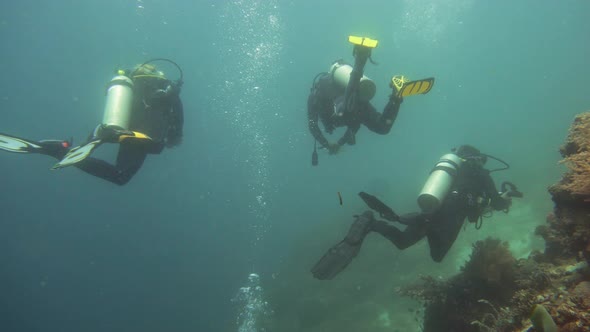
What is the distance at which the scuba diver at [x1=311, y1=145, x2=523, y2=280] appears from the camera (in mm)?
4957

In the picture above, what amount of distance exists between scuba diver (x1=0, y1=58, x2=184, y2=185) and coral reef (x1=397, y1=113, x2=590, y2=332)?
5313 mm

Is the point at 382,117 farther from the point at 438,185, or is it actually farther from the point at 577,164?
the point at 577,164

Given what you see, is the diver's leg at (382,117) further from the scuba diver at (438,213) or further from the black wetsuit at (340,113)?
the scuba diver at (438,213)

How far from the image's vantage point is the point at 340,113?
5.88m

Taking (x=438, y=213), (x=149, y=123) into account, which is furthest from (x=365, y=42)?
(x=149, y=123)

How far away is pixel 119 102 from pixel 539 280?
21.9 feet

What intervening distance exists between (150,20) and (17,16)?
76.2 feet

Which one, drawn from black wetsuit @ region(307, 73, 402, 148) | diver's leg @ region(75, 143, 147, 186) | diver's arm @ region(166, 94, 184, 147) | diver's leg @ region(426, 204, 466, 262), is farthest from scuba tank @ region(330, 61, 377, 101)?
diver's leg @ region(75, 143, 147, 186)

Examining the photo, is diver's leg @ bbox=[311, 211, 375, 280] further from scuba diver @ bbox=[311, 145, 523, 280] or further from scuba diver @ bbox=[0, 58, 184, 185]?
scuba diver @ bbox=[0, 58, 184, 185]

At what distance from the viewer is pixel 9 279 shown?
54.1m

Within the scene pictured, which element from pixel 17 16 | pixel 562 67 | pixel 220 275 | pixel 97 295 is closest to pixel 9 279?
pixel 97 295

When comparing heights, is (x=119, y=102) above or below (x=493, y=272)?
above

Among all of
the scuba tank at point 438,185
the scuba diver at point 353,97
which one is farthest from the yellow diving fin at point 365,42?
the scuba tank at point 438,185

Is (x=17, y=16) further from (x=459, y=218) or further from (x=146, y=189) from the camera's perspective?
(x=459, y=218)
